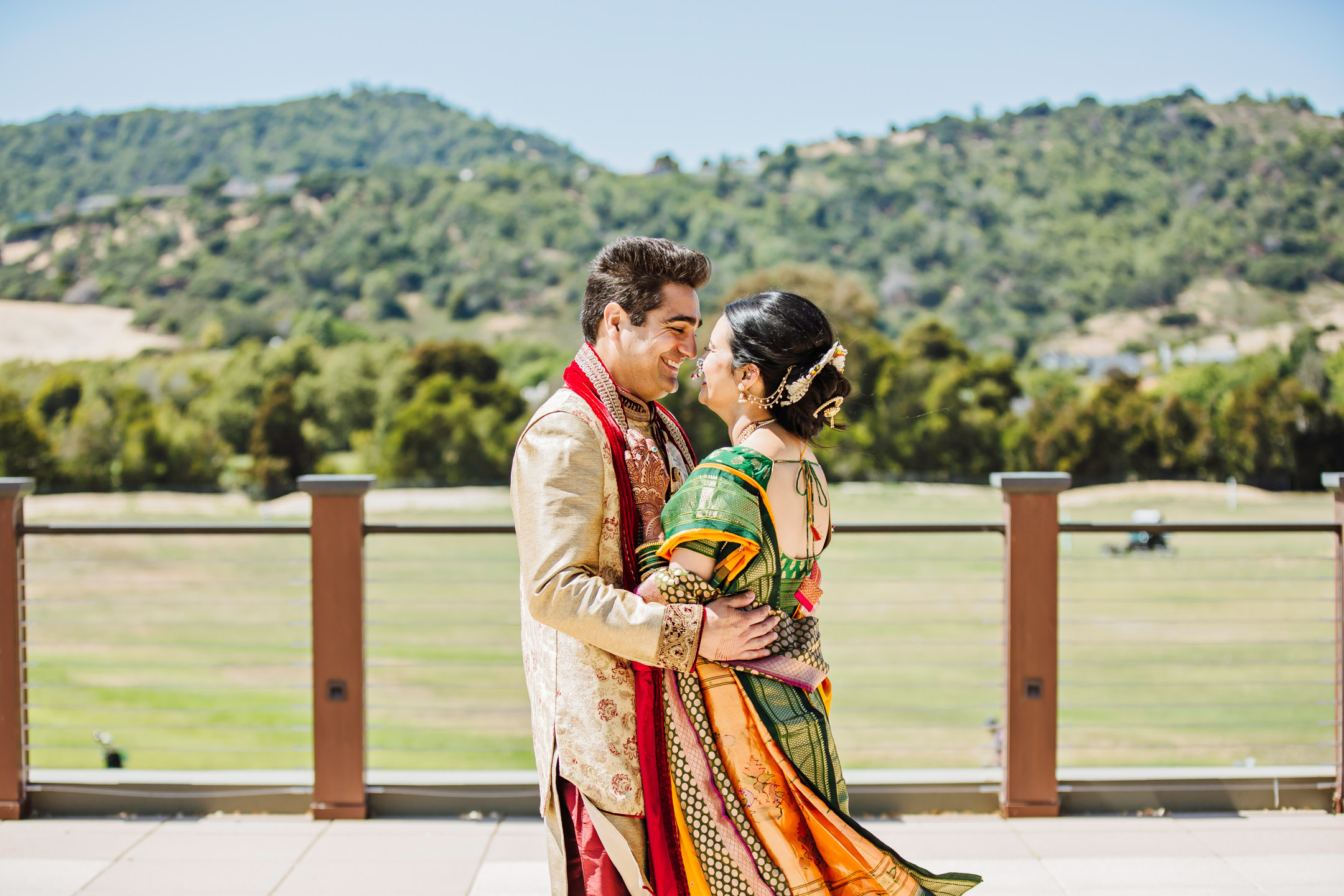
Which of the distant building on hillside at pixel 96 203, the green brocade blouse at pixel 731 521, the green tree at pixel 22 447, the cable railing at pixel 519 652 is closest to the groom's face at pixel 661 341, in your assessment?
the green brocade blouse at pixel 731 521

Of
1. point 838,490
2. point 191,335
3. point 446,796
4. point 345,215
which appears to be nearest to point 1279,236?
point 838,490

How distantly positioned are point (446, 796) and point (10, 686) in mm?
1354

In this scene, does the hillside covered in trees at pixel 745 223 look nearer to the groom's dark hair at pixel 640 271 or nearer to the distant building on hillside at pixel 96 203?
the distant building on hillside at pixel 96 203

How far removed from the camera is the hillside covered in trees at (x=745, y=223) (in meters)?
68.4

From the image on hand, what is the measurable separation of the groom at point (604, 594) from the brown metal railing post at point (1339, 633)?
242 centimetres

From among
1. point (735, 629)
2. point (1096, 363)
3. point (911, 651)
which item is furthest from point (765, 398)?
point (1096, 363)

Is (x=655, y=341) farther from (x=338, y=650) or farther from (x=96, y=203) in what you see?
(x=96, y=203)

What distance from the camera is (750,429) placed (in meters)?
1.75


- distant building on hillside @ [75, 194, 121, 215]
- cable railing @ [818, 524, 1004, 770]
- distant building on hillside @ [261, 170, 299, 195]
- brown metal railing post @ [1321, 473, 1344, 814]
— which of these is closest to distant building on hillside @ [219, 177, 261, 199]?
distant building on hillside @ [261, 170, 299, 195]

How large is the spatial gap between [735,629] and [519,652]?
26787mm

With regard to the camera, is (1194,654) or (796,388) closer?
(796,388)

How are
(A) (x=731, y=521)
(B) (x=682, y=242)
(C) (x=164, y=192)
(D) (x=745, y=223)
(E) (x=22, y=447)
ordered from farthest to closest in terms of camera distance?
(C) (x=164, y=192) → (D) (x=745, y=223) → (B) (x=682, y=242) → (E) (x=22, y=447) → (A) (x=731, y=521)

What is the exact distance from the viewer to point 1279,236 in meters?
67.8

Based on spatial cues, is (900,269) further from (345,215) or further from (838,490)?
(345,215)
